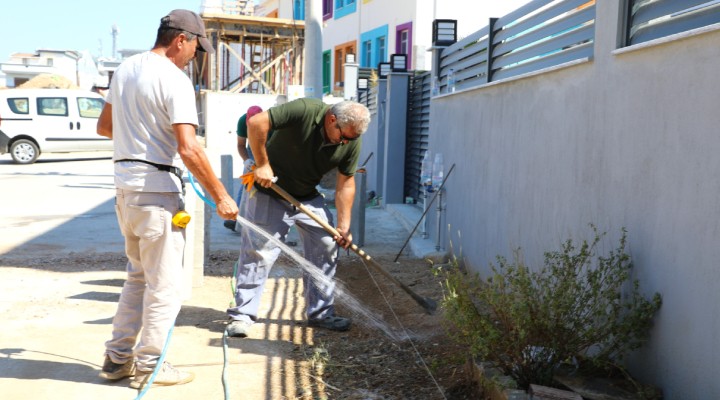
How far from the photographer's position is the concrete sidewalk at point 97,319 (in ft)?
13.7

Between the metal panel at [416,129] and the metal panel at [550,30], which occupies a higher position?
the metal panel at [550,30]

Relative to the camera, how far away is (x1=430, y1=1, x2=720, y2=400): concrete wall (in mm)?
3084

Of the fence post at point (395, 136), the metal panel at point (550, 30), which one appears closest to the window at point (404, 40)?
the fence post at point (395, 136)

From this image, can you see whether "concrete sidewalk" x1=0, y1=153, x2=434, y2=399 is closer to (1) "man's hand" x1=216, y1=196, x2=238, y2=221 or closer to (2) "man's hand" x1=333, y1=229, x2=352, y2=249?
(2) "man's hand" x1=333, y1=229, x2=352, y2=249

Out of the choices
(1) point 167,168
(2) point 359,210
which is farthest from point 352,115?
(2) point 359,210

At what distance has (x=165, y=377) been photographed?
4.11 metres

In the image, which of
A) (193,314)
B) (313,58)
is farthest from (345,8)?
(193,314)

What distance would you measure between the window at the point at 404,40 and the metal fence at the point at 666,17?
54.9ft

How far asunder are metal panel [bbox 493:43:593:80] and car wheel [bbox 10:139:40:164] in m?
17.0

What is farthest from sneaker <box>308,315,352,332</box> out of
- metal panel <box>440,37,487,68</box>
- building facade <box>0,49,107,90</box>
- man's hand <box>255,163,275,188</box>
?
building facade <box>0,49,107,90</box>

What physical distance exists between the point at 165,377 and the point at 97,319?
1639mm

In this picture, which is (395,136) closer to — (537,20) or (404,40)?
(537,20)

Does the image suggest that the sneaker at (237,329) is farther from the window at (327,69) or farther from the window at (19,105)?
the window at (327,69)

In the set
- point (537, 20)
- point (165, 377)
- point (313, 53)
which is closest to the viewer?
point (165, 377)
